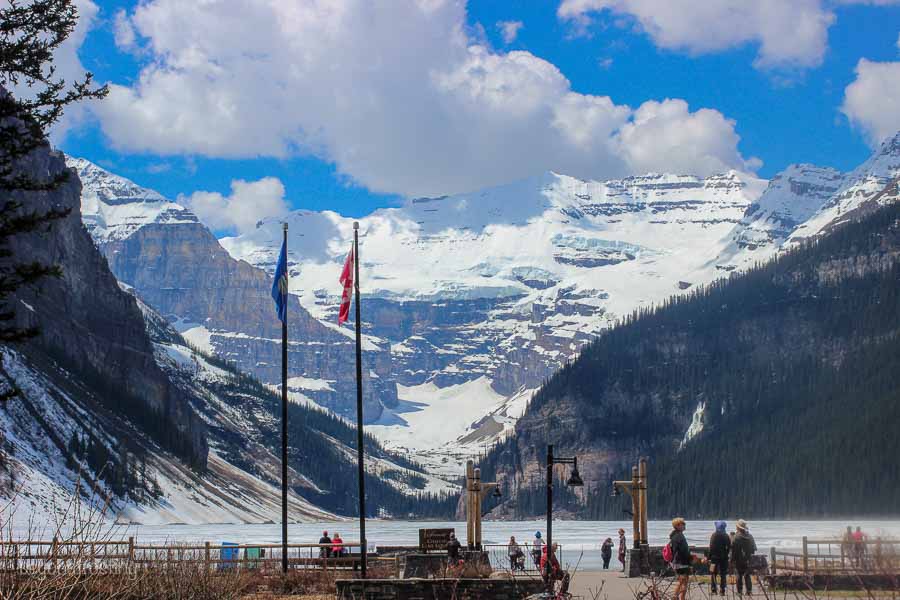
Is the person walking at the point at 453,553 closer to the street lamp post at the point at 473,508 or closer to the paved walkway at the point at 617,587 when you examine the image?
the paved walkway at the point at 617,587

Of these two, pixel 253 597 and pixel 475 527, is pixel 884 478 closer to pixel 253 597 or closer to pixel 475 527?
pixel 475 527

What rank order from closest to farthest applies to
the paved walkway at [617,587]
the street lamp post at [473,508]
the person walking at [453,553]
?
the paved walkway at [617,587]
the person walking at [453,553]
the street lamp post at [473,508]

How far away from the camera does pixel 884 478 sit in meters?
194

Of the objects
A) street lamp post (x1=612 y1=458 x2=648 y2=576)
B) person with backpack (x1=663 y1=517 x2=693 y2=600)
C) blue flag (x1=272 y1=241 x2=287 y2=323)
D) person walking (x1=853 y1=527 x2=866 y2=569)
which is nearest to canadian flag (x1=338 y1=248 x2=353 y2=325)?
blue flag (x1=272 y1=241 x2=287 y2=323)

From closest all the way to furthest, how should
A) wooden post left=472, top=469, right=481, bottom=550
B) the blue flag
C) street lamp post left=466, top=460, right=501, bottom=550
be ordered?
1. the blue flag
2. wooden post left=472, top=469, right=481, bottom=550
3. street lamp post left=466, top=460, right=501, bottom=550

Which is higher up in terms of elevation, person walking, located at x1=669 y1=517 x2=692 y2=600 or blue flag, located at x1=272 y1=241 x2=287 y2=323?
blue flag, located at x1=272 y1=241 x2=287 y2=323

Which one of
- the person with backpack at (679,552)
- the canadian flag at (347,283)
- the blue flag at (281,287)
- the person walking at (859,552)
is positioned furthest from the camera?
the blue flag at (281,287)

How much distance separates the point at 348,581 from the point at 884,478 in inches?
6722

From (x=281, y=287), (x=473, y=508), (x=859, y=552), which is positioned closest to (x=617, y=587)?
(x=859, y=552)

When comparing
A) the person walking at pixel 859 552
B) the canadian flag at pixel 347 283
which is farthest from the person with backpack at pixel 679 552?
the canadian flag at pixel 347 283

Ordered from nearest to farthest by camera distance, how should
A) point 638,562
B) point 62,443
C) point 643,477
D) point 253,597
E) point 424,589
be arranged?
point 424,589
point 253,597
point 638,562
point 643,477
point 62,443

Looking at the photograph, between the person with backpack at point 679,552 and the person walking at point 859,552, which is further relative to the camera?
the person walking at point 859,552

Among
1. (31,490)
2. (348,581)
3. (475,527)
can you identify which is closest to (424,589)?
(348,581)

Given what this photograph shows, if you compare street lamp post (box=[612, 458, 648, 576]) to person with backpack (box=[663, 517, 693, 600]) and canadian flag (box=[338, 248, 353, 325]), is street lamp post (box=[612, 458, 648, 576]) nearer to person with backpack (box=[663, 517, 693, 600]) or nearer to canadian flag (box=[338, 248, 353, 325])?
canadian flag (box=[338, 248, 353, 325])
